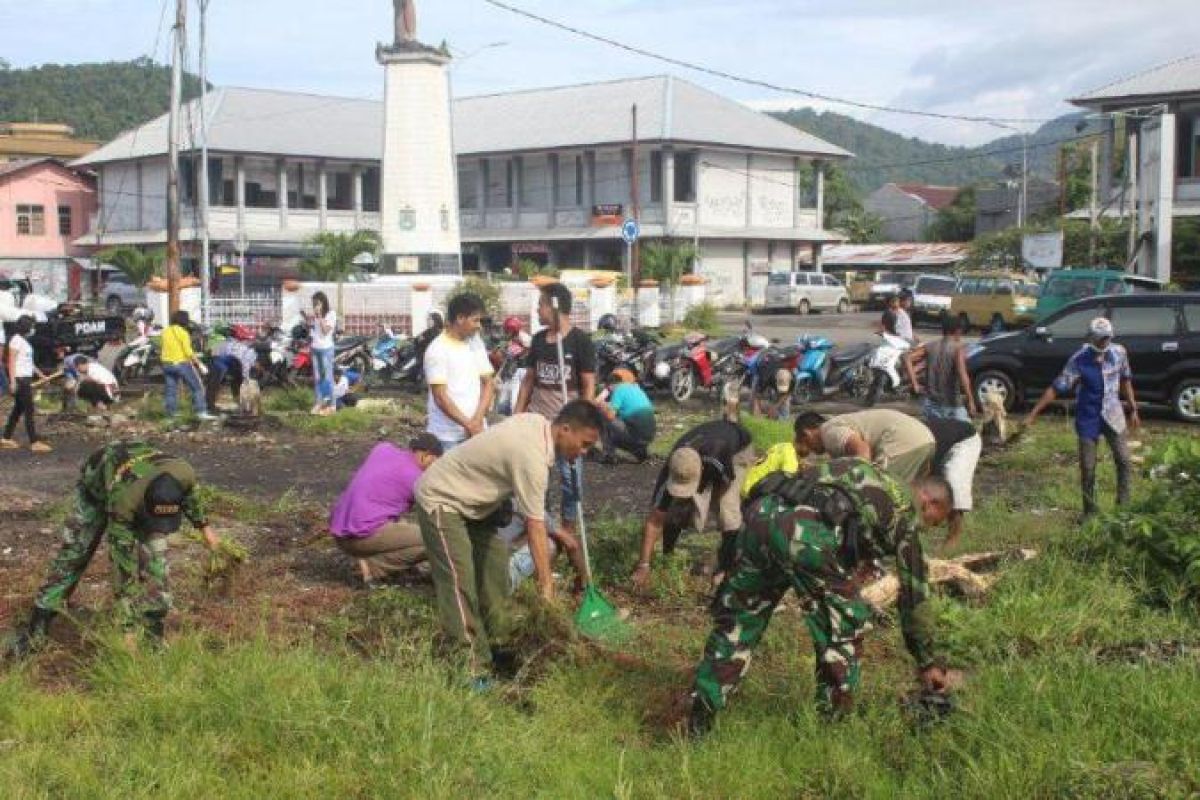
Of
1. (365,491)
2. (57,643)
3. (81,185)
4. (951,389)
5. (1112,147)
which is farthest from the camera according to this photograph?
(81,185)

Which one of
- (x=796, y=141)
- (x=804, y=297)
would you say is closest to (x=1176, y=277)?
(x=804, y=297)

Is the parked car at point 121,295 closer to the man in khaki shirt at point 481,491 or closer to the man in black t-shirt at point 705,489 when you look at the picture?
the man in black t-shirt at point 705,489

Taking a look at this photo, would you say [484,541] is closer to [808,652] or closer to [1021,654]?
[808,652]

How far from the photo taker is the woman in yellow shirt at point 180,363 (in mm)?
15156

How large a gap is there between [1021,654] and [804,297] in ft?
117

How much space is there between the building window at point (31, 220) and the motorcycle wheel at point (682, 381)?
42.3 meters

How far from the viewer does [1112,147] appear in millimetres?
37312

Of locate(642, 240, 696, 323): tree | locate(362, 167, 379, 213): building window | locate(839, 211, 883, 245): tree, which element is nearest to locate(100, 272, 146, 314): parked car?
locate(362, 167, 379, 213): building window

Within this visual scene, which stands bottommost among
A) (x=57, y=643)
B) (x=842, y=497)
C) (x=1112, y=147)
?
(x=57, y=643)

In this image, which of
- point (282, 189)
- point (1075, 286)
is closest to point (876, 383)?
point (1075, 286)

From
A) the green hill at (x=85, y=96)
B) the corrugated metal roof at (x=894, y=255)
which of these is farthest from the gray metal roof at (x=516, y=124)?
the green hill at (x=85, y=96)

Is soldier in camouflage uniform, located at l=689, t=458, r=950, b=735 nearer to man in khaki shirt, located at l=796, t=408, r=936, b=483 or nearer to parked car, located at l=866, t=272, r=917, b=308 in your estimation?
man in khaki shirt, located at l=796, t=408, r=936, b=483

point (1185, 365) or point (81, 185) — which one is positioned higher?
point (81, 185)

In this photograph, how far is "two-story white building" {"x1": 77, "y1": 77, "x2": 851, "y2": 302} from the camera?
153 ft
